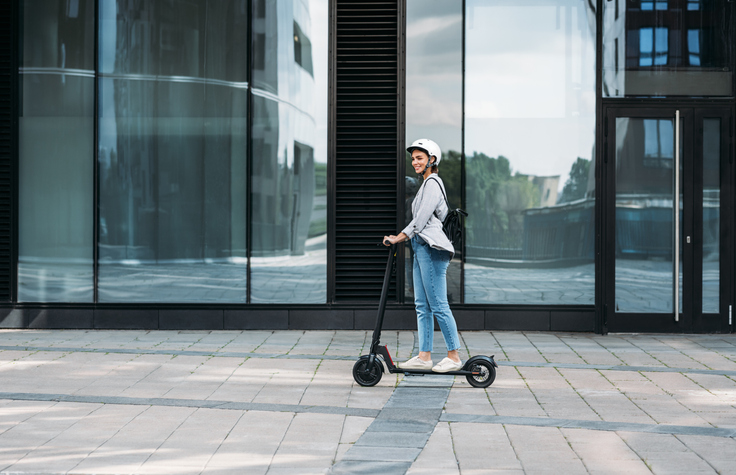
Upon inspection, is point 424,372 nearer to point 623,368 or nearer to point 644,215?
point 623,368

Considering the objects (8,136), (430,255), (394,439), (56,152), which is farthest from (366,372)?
(8,136)

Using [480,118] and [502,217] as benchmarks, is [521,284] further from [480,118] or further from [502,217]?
[480,118]

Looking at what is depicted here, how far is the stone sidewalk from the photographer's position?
437cm

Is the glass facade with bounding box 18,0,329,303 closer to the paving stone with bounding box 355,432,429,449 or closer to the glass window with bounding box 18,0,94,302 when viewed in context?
the glass window with bounding box 18,0,94,302

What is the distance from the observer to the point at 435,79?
9750 millimetres

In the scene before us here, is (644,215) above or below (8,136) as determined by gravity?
below

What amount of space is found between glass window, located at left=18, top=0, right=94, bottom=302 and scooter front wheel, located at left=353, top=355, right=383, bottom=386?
4.92 metres

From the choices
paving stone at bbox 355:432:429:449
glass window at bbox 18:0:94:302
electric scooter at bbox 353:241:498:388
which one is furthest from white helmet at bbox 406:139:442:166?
glass window at bbox 18:0:94:302

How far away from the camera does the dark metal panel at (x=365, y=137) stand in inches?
384

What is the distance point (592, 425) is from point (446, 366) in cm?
162

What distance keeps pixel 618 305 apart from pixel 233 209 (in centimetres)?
488

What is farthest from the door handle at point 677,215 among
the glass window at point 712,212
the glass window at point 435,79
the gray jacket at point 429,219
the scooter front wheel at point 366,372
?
the scooter front wheel at point 366,372

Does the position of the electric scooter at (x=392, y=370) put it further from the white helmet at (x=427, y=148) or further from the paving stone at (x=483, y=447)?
the paving stone at (x=483, y=447)

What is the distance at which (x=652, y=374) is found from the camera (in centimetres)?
695
